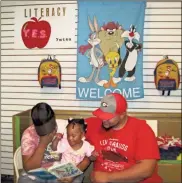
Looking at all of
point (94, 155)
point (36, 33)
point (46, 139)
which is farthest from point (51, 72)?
point (94, 155)

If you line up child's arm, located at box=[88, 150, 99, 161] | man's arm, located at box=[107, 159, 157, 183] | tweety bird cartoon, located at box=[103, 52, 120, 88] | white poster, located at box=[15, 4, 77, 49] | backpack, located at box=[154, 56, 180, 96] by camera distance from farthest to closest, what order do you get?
white poster, located at box=[15, 4, 77, 49] < tweety bird cartoon, located at box=[103, 52, 120, 88] < backpack, located at box=[154, 56, 180, 96] < child's arm, located at box=[88, 150, 99, 161] < man's arm, located at box=[107, 159, 157, 183]

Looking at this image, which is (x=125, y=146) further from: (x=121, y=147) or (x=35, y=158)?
(x=35, y=158)

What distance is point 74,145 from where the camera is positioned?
3088 millimetres

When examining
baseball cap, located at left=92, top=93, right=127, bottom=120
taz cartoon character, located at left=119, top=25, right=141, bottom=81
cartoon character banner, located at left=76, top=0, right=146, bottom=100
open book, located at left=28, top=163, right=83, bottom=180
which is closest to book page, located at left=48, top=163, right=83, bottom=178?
open book, located at left=28, top=163, right=83, bottom=180

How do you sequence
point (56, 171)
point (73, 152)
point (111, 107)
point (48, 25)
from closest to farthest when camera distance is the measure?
point (56, 171) < point (111, 107) < point (73, 152) < point (48, 25)

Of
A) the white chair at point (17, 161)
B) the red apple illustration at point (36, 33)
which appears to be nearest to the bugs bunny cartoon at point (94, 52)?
the red apple illustration at point (36, 33)

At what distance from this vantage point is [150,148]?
279 cm

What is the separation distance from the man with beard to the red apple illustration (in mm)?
2017

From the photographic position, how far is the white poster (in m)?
4.57

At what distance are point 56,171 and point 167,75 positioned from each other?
2.31 m

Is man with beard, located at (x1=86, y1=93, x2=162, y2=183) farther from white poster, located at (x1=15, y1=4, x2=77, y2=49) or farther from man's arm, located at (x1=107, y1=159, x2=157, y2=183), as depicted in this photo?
white poster, located at (x1=15, y1=4, x2=77, y2=49)

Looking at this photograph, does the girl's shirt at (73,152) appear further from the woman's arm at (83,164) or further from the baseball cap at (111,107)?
the baseball cap at (111,107)

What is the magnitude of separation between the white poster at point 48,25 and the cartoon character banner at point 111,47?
170 mm

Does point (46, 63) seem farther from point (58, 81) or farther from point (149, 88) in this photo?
point (149, 88)
